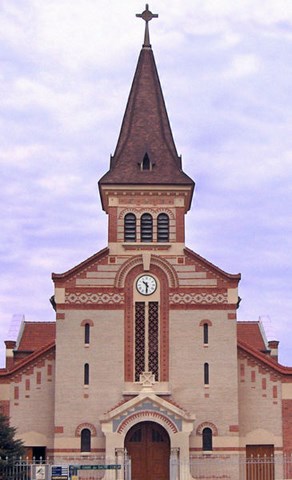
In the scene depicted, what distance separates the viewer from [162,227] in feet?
169

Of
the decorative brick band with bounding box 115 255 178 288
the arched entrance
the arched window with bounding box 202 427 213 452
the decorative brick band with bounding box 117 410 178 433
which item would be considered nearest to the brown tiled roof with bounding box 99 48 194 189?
the decorative brick band with bounding box 115 255 178 288

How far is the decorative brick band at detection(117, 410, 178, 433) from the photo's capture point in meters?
47.9

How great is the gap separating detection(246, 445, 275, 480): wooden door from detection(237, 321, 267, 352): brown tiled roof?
10.1 meters

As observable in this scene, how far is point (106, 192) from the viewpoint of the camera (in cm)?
5153

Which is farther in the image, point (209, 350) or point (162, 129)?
point (162, 129)

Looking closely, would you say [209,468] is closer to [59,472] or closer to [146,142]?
[59,472]

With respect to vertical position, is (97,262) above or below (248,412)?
above

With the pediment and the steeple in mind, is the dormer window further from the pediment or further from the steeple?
the pediment

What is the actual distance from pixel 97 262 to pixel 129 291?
7.14ft

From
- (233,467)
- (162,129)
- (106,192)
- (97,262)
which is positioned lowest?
(233,467)

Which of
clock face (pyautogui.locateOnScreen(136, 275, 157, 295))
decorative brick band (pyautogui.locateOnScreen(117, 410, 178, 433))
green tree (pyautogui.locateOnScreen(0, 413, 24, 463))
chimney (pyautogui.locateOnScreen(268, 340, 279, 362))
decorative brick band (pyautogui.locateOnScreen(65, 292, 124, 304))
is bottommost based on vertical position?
green tree (pyautogui.locateOnScreen(0, 413, 24, 463))

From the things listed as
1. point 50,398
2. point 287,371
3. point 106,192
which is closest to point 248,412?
point 287,371

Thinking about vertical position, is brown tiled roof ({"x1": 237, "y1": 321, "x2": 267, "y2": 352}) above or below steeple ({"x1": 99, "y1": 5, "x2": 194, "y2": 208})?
below

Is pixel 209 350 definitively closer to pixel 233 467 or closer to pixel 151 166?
pixel 233 467
